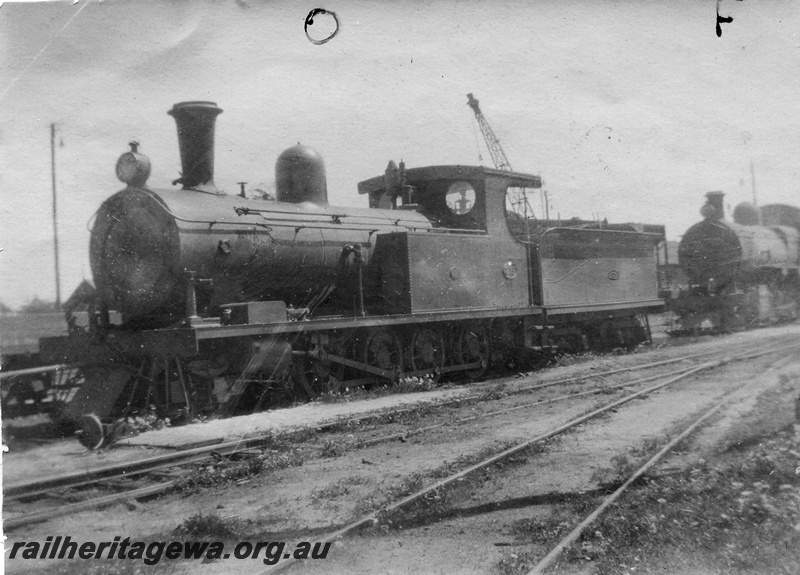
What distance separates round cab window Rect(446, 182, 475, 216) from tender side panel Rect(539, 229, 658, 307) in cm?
157

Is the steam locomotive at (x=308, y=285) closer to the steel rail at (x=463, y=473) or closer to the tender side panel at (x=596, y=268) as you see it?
the tender side panel at (x=596, y=268)

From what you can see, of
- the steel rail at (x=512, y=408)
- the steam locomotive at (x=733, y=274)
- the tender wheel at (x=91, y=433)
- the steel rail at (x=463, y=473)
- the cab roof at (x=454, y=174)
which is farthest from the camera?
the steam locomotive at (x=733, y=274)

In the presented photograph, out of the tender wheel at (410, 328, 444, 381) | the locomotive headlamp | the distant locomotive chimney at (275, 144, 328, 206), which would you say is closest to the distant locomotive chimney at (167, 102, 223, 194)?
the locomotive headlamp

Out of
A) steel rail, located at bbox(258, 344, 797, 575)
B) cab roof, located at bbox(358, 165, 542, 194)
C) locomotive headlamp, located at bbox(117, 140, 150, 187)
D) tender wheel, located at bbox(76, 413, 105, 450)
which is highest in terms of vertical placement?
cab roof, located at bbox(358, 165, 542, 194)

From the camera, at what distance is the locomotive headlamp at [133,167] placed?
7059 mm

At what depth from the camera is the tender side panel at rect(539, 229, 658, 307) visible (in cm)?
1157

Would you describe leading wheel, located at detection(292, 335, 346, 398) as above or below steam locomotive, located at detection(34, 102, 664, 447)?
below

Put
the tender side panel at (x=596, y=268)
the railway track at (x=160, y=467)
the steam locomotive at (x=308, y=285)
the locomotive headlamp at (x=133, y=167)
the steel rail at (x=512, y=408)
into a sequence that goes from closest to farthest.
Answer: the railway track at (x=160, y=467), the steel rail at (x=512, y=408), the locomotive headlamp at (x=133, y=167), the steam locomotive at (x=308, y=285), the tender side panel at (x=596, y=268)

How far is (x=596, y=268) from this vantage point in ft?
41.4

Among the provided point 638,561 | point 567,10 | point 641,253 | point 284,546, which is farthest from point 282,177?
point 641,253

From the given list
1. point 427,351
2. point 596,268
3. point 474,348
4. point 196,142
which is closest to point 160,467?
point 196,142

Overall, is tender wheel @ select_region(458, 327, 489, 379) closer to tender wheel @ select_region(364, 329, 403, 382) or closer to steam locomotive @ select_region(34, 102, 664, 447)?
steam locomotive @ select_region(34, 102, 664, 447)

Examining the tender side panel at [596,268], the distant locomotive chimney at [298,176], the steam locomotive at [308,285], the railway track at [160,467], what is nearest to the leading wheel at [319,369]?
the steam locomotive at [308,285]

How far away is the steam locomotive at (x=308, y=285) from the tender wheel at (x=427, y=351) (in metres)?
0.02
